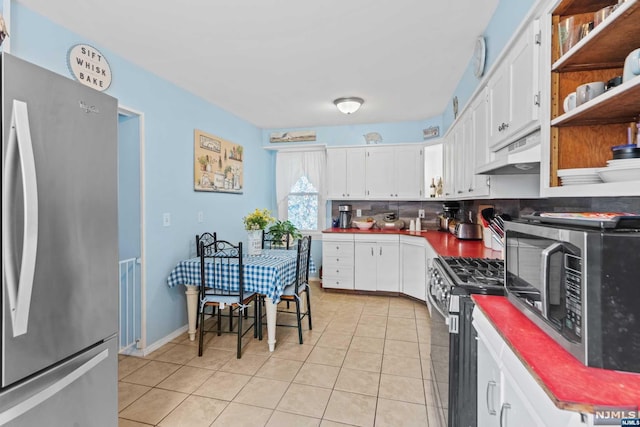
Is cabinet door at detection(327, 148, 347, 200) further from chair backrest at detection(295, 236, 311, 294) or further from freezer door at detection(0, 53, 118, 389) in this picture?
freezer door at detection(0, 53, 118, 389)

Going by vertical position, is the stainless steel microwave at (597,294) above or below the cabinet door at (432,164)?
below

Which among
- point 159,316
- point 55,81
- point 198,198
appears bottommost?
point 159,316

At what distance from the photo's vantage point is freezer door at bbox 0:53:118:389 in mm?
1042

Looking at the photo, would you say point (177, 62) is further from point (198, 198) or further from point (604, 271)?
point (604, 271)

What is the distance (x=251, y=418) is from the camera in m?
1.92

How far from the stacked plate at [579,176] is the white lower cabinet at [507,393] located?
0.63 m

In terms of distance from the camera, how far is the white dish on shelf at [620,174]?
0.93 metres

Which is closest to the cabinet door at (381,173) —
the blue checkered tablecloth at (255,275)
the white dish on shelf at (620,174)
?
the blue checkered tablecloth at (255,275)

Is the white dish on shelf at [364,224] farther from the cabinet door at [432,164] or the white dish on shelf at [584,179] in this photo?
the white dish on shelf at [584,179]

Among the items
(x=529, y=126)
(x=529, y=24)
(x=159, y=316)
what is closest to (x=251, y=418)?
(x=159, y=316)

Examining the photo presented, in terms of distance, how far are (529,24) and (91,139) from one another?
2054 millimetres

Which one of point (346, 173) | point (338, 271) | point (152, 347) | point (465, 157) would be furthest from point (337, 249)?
point (152, 347)

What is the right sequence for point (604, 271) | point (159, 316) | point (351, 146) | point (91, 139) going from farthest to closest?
point (351, 146), point (159, 316), point (91, 139), point (604, 271)

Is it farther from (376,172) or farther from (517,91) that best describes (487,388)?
(376,172)
